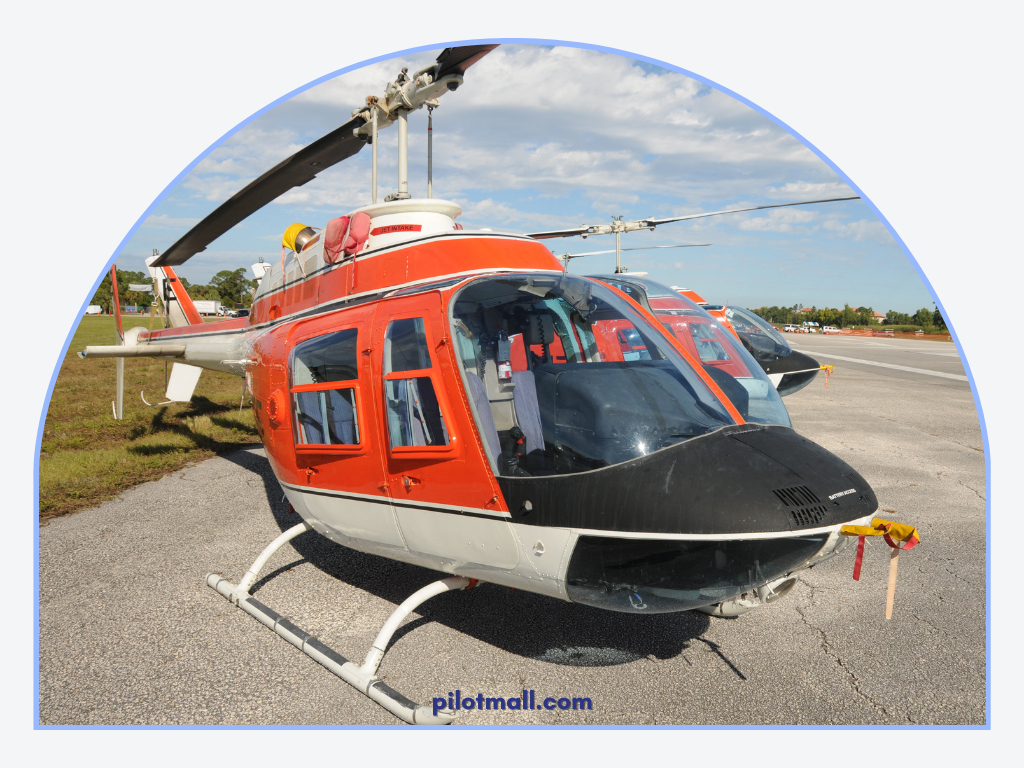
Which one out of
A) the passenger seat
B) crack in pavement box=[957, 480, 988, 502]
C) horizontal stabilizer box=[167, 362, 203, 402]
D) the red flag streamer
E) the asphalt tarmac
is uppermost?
the passenger seat

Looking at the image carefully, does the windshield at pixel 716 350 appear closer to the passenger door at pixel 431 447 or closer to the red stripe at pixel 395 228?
the passenger door at pixel 431 447

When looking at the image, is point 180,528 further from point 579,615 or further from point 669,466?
point 669,466

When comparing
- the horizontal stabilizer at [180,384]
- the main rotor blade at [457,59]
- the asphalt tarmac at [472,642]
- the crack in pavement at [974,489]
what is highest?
the main rotor blade at [457,59]

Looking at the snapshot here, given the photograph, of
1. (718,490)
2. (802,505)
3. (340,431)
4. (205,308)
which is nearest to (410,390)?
(340,431)

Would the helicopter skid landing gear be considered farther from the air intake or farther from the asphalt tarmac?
the air intake

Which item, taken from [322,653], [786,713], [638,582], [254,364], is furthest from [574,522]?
[254,364]

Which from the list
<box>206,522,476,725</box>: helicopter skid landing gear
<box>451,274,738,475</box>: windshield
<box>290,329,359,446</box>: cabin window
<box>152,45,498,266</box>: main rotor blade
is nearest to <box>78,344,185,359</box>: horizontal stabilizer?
<box>152,45,498,266</box>: main rotor blade

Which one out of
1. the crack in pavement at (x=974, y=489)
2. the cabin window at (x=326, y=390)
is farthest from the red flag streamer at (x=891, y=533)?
the crack in pavement at (x=974, y=489)

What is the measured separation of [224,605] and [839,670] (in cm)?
424

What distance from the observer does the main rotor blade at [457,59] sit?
4.23m

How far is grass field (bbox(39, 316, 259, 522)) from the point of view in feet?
25.2

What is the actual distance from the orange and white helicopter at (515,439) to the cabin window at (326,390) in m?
0.02

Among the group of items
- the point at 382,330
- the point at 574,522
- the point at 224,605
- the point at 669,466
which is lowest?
the point at 224,605

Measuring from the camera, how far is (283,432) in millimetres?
4445
